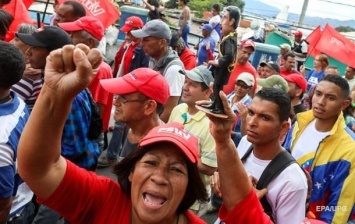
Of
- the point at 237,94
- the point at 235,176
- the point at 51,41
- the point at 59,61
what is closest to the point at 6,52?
the point at 51,41

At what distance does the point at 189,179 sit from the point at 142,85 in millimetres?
1326

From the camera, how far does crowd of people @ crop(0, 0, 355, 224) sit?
4.97 ft

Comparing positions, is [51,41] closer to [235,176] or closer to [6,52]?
[6,52]

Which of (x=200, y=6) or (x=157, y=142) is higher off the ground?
(x=157, y=142)

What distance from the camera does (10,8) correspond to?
5.36 metres

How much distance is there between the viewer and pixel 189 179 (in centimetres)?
181

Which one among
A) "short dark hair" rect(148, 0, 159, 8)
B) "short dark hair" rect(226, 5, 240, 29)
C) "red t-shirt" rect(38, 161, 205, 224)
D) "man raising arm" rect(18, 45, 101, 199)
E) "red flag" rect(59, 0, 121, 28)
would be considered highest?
"man raising arm" rect(18, 45, 101, 199)

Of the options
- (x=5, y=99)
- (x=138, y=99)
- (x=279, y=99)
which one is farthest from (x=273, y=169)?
(x=5, y=99)

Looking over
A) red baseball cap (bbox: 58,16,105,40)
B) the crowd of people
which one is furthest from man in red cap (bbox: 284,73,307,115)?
red baseball cap (bbox: 58,16,105,40)

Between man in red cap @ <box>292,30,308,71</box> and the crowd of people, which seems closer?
the crowd of people

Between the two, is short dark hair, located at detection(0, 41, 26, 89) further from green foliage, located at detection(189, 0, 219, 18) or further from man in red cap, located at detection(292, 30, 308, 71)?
green foliage, located at detection(189, 0, 219, 18)

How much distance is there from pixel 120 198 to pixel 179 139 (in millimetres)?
337

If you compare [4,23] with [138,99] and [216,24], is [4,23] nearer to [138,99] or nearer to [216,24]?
[138,99]

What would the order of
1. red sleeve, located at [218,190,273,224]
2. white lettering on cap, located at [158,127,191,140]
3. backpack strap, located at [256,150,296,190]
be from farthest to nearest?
1. backpack strap, located at [256,150,296,190]
2. white lettering on cap, located at [158,127,191,140]
3. red sleeve, located at [218,190,273,224]
